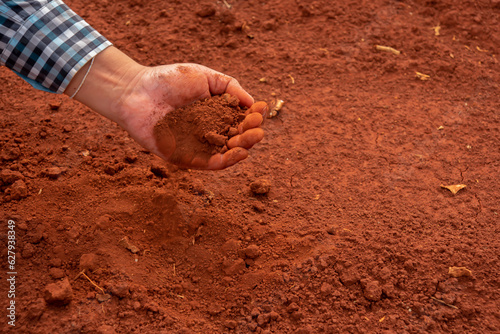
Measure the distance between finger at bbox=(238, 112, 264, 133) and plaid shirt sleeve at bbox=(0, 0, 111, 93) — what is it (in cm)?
82

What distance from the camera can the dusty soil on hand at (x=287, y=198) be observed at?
2.03 m

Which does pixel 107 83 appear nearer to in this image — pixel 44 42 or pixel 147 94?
pixel 147 94

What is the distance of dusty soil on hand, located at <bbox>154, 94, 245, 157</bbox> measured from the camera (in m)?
2.18

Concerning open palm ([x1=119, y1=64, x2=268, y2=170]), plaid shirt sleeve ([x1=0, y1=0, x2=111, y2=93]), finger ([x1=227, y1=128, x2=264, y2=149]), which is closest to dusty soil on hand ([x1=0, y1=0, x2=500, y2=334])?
open palm ([x1=119, y1=64, x2=268, y2=170])

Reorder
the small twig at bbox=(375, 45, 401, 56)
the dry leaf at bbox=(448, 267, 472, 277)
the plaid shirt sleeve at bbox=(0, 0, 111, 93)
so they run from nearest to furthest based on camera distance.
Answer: the plaid shirt sleeve at bbox=(0, 0, 111, 93) → the dry leaf at bbox=(448, 267, 472, 277) → the small twig at bbox=(375, 45, 401, 56)

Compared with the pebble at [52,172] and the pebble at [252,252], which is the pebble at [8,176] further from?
the pebble at [252,252]

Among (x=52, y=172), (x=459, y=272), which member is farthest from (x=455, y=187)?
(x=52, y=172)

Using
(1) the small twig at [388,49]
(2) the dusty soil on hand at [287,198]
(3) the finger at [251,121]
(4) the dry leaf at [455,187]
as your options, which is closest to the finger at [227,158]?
(3) the finger at [251,121]

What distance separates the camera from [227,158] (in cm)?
212

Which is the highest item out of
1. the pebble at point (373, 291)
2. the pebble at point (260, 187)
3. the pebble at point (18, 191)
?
the pebble at point (18, 191)

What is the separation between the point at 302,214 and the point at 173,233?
0.72 metres

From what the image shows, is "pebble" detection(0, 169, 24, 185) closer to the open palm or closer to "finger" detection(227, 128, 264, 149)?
the open palm

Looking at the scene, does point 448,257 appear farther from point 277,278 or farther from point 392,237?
point 277,278

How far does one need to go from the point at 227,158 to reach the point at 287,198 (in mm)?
572
